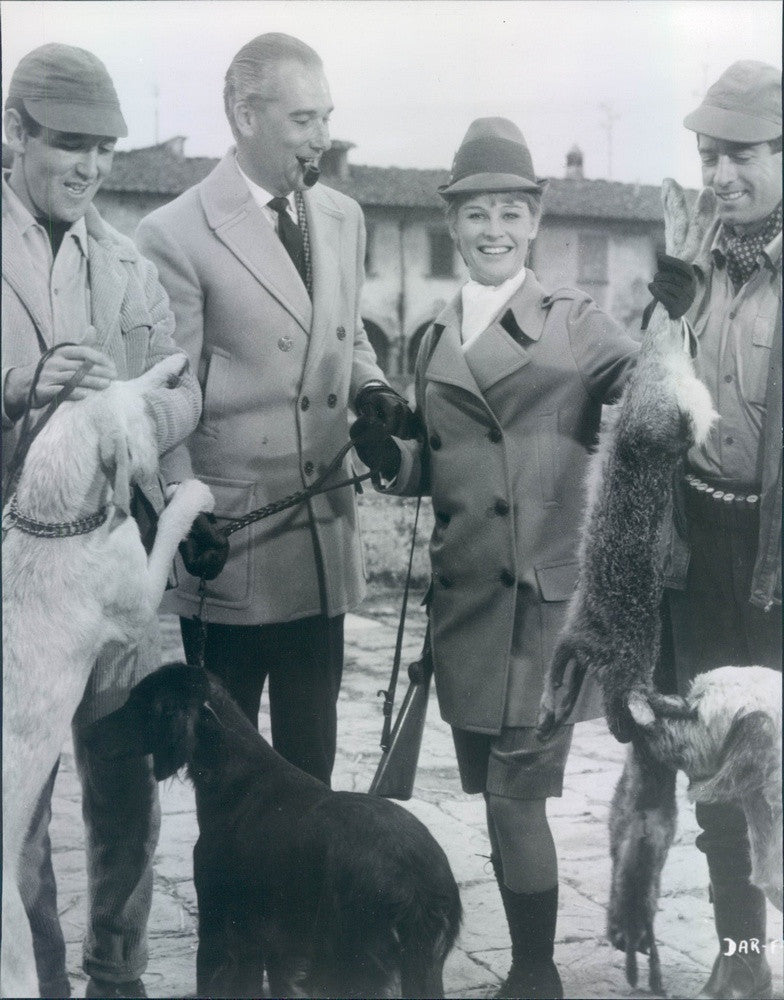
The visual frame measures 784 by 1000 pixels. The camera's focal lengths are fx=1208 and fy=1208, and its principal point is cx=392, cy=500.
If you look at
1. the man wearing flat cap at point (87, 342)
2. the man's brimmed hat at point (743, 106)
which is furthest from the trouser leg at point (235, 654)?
the man's brimmed hat at point (743, 106)

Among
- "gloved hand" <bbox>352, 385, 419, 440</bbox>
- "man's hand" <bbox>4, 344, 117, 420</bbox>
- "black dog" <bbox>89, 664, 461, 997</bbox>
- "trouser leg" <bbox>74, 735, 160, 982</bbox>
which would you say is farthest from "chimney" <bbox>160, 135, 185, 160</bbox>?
"trouser leg" <bbox>74, 735, 160, 982</bbox>

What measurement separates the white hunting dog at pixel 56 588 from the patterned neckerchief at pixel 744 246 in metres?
1.54

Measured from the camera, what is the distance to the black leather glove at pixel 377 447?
3.27m

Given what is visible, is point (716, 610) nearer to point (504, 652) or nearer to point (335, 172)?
point (504, 652)

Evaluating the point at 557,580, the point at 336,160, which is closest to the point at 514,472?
the point at 557,580

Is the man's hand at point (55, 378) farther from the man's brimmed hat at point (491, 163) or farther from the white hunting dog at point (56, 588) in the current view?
the man's brimmed hat at point (491, 163)

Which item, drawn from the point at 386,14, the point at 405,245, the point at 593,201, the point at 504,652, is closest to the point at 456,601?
the point at 504,652

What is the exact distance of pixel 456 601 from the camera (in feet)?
10.8

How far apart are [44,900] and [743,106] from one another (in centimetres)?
277

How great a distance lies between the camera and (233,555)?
11.1ft

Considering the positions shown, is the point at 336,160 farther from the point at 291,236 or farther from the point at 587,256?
the point at 587,256

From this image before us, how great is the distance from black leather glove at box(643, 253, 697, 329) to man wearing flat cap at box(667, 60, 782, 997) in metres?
0.06

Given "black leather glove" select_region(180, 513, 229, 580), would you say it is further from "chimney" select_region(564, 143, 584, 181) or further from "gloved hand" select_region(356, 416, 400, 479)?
"chimney" select_region(564, 143, 584, 181)

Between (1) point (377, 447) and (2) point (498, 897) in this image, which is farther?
(2) point (498, 897)
